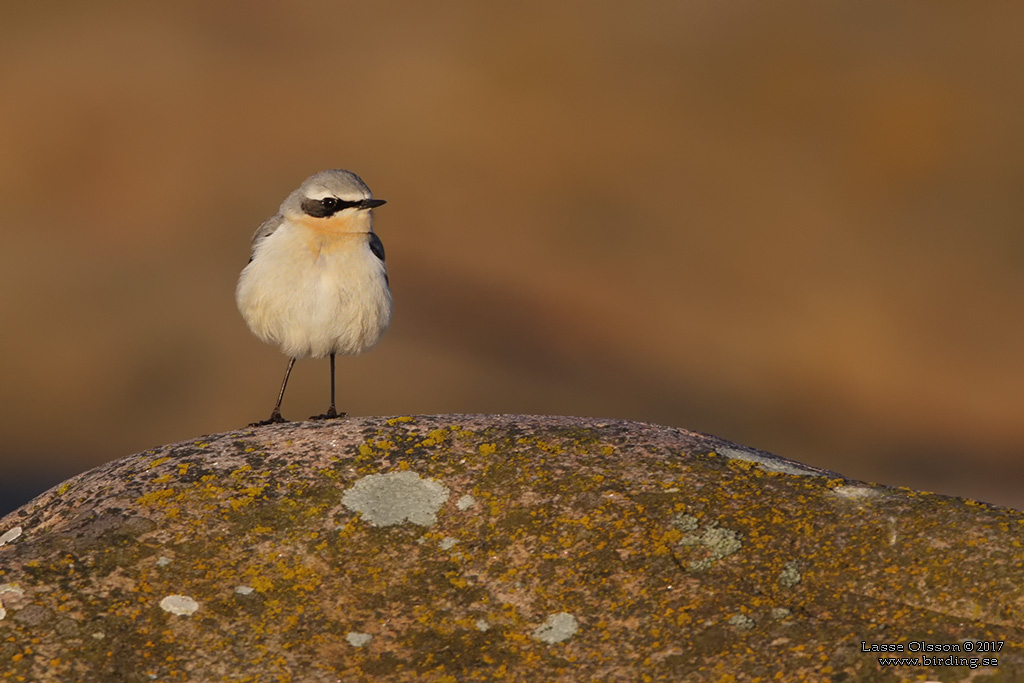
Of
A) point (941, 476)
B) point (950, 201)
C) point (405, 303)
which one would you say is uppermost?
point (950, 201)

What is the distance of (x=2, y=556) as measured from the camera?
222 inches

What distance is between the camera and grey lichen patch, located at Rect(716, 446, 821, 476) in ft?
21.1

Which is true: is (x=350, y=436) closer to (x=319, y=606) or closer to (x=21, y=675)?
(x=319, y=606)

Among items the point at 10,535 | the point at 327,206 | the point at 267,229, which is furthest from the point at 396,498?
the point at 267,229

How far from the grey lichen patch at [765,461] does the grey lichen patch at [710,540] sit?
0.82m

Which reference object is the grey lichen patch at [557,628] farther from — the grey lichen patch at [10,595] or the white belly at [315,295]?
the white belly at [315,295]

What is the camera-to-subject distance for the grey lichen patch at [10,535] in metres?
6.36

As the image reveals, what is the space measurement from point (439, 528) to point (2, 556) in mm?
2070

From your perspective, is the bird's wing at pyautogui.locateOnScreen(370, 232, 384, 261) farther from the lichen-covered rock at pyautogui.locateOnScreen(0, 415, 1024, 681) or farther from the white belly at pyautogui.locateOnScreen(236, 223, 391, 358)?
the lichen-covered rock at pyautogui.locateOnScreen(0, 415, 1024, 681)

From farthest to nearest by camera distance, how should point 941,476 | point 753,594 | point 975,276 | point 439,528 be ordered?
point 975,276 → point 941,476 → point 439,528 → point 753,594

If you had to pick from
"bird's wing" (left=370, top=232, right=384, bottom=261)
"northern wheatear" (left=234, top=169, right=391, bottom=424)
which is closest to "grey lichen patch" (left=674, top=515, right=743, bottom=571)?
"northern wheatear" (left=234, top=169, right=391, bottom=424)

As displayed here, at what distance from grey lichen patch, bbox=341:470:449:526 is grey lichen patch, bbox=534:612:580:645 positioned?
0.93 metres

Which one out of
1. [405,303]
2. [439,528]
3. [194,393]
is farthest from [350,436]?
[405,303]

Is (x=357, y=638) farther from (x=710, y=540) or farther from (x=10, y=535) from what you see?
(x=10, y=535)
